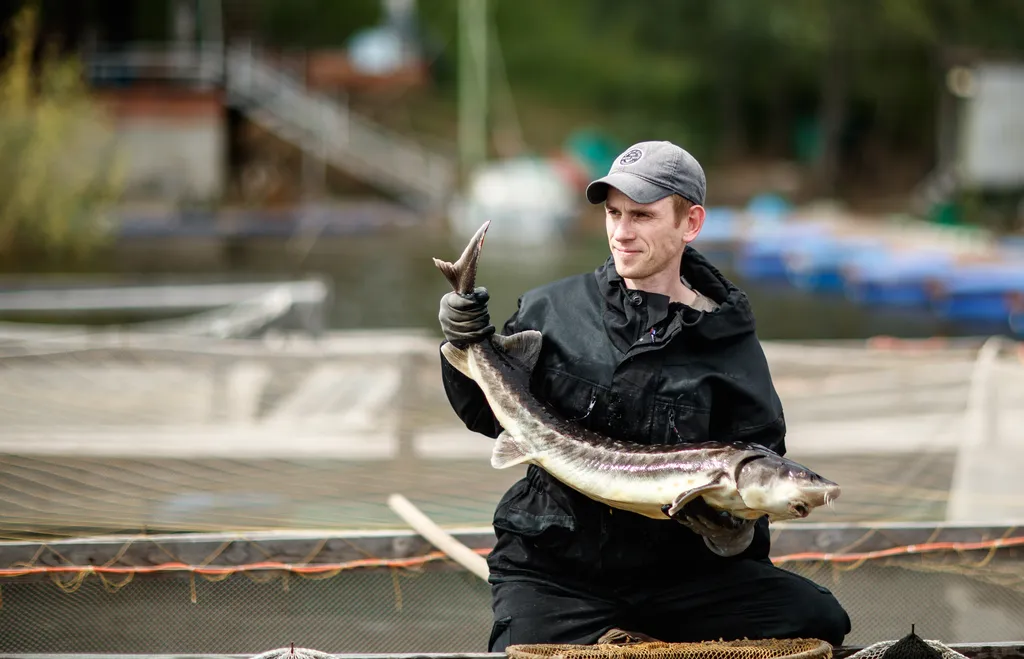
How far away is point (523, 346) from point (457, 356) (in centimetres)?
21

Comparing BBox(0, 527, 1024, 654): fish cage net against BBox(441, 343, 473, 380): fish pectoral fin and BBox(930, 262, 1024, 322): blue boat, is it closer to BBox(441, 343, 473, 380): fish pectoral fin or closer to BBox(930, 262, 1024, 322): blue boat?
BBox(441, 343, 473, 380): fish pectoral fin

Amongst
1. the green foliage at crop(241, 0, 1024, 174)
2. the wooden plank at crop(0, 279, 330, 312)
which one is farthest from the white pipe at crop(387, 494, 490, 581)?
the green foliage at crop(241, 0, 1024, 174)

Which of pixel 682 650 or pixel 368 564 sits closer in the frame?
pixel 682 650

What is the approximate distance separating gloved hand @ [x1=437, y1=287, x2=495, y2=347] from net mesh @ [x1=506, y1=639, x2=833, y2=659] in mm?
918

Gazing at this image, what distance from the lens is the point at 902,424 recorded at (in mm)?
7898

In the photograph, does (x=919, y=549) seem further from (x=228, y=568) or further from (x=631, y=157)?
(x=228, y=568)

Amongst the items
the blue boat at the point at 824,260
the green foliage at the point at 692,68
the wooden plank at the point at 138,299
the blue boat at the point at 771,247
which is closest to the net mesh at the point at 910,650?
the wooden plank at the point at 138,299

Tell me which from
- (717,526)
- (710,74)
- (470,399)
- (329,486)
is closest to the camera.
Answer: (717,526)

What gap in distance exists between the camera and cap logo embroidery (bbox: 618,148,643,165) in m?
4.07

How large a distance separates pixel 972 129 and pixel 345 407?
3009cm

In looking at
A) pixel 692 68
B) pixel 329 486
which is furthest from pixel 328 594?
pixel 692 68

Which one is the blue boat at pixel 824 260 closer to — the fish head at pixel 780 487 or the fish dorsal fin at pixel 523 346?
→ the fish dorsal fin at pixel 523 346

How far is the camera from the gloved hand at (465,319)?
4.01 metres

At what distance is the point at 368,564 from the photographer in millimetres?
5527
